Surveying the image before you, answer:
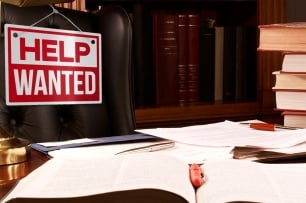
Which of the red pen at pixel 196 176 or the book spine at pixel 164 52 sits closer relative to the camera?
the red pen at pixel 196 176

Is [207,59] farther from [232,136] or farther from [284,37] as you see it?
[232,136]

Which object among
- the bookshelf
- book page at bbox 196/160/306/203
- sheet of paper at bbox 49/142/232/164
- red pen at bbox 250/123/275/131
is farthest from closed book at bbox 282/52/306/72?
the bookshelf

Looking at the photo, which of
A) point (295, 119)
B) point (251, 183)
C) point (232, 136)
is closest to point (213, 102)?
point (295, 119)

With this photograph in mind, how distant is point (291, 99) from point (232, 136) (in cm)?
23

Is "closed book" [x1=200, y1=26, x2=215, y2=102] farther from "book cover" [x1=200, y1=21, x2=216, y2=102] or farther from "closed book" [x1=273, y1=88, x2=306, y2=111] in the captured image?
"closed book" [x1=273, y1=88, x2=306, y2=111]

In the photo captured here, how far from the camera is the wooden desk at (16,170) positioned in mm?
570

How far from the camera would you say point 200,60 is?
1.80m

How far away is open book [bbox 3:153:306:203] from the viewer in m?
0.43

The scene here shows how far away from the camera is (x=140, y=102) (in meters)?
1.73

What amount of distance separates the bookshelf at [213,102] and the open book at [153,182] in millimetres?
1065

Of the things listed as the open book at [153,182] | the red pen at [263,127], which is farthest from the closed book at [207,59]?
the open book at [153,182]

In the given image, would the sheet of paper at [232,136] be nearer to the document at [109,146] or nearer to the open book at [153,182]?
the document at [109,146]

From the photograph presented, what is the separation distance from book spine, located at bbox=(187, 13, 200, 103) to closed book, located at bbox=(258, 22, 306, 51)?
71 cm

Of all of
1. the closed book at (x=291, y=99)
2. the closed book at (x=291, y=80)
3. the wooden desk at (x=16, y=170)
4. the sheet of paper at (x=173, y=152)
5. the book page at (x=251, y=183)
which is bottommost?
the wooden desk at (x=16, y=170)
